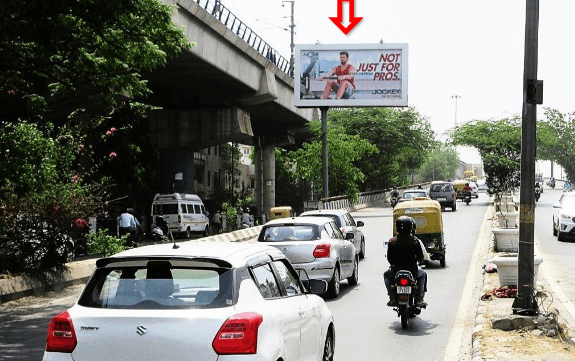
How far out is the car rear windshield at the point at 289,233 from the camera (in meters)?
16.7

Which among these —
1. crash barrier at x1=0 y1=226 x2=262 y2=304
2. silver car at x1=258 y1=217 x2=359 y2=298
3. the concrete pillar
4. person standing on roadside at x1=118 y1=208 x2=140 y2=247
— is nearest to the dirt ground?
silver car at x1=258 y1=217 x2=359 y2=298

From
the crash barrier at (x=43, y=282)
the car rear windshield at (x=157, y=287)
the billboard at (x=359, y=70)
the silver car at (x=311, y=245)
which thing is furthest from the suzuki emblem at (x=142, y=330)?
the billboard at (x=359, y=70)

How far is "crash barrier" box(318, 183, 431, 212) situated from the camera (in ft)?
192

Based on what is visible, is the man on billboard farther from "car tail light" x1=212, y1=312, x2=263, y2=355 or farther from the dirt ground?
"car tail light" x1=212, y1=312, x2=263, y2=355

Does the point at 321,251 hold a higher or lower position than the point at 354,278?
higher

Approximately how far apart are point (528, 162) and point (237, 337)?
7160 millimetres

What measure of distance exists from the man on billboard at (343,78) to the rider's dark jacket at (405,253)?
49905 mm

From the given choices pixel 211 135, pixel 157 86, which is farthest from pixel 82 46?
pixel 211 135

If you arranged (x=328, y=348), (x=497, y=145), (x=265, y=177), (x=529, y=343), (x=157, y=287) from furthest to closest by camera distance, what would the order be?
(x=265, y=177)
(x=497, y=145)
(x=529, y=343)
(x=328, y=348)
(x=157, y=287)

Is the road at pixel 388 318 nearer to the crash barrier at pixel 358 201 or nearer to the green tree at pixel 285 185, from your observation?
the crash barrier at pixel 358 201

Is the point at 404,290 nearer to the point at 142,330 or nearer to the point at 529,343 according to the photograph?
the point at 529,343

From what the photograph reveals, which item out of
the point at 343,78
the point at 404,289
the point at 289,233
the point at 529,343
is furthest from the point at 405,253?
the point at 343,78

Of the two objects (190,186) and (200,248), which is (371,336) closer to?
(200,248)

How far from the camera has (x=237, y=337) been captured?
571 cm
